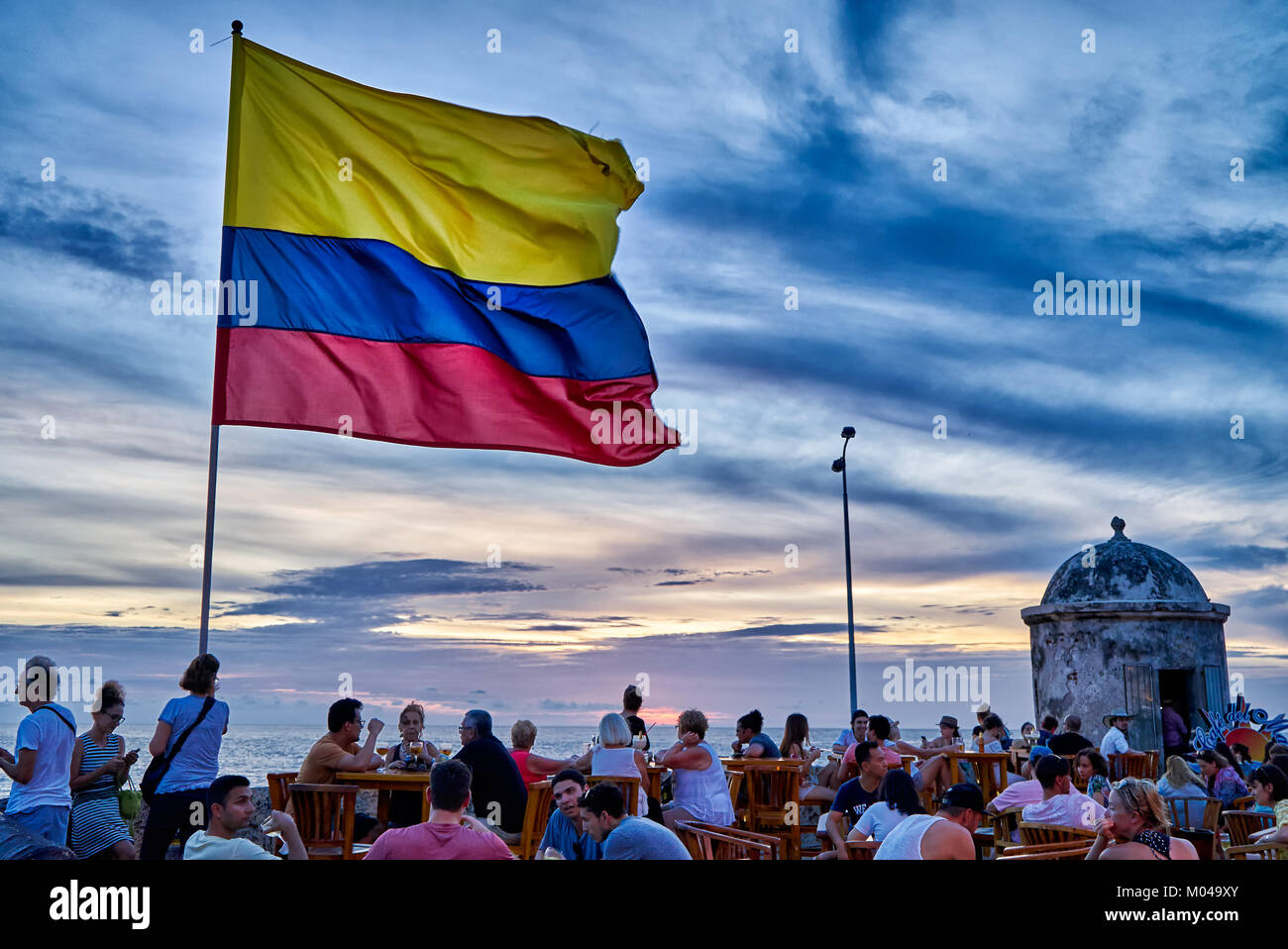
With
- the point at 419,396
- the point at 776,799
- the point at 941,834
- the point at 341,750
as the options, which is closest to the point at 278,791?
the point at 341,750

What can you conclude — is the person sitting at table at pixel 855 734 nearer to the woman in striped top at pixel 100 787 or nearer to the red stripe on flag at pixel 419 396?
the red stripe on flag at pixel 419 396

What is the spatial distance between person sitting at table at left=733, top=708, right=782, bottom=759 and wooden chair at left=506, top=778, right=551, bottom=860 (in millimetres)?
3691

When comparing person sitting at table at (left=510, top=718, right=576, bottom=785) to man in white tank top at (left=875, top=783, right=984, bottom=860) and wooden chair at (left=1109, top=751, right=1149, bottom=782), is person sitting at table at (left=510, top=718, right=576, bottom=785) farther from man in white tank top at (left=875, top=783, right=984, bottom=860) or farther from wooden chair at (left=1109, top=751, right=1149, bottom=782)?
wooden chair at (left=1109, top=751, right=1149, bottom=782)

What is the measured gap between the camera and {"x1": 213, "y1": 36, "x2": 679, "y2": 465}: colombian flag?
711 cm

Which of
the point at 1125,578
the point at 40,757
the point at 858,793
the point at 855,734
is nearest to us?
the point at 40,757

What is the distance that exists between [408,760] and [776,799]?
11.4ft

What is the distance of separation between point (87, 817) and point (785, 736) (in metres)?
6.60

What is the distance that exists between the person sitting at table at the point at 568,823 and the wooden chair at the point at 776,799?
13.2 feet

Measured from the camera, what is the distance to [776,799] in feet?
32.9

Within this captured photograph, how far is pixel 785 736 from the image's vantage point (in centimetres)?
1116

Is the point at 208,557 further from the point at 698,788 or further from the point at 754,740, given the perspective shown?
the point at 754,740

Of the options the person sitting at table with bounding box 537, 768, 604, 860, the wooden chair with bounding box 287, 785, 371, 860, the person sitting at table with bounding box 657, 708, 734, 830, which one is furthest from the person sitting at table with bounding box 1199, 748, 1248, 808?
the wooden chair with bounding box 287, 785, 371, 860
